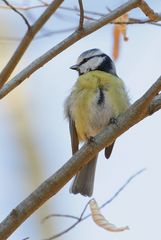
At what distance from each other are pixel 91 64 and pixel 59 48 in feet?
5.91

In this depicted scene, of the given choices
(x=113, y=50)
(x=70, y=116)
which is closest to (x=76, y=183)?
(x=70, y=116)

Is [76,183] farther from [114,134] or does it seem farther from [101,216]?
[114,134]

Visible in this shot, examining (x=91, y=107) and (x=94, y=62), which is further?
(x=94, y=62)

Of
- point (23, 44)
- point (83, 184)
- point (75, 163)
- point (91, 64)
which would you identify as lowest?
point (75, 163)

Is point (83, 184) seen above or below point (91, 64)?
below

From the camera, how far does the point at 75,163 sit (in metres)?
2.14

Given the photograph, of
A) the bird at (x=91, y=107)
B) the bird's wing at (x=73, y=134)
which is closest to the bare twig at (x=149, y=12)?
the bird at (x=91, y=107)

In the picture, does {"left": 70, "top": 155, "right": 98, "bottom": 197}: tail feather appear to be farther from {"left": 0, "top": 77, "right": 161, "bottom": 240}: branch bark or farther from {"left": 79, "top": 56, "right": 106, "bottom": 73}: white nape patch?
{"left": 0, "top": 77, "right": 161, "bottom": 240}: branch bark

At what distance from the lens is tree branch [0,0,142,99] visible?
6.99 feet

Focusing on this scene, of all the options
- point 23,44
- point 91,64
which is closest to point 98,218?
point 23,44

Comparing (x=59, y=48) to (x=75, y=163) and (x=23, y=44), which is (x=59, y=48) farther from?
(x=75, y=163)

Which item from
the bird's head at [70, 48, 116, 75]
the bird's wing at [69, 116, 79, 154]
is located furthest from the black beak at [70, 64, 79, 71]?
the bird's wing at [69, 116, 79, 154]

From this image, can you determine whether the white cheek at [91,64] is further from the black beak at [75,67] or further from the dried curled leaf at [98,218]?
the dried curled leaf at [98,218]

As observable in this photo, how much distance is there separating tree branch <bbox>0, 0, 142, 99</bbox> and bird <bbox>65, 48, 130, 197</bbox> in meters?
1.15
